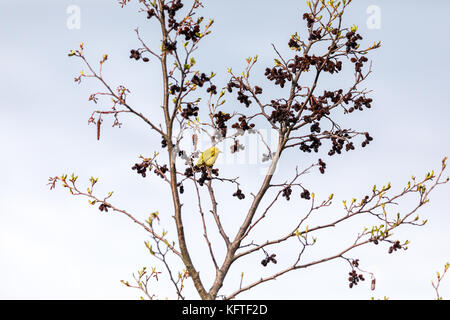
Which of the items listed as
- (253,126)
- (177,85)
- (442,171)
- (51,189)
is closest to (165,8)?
(177,85)

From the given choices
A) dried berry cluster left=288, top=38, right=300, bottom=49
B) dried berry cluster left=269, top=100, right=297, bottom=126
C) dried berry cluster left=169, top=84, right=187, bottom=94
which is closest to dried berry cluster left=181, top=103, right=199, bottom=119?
dried berry cluster left=169, top=84, right=187, bottom=94

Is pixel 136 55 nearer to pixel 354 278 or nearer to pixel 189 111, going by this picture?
pixel 189 111

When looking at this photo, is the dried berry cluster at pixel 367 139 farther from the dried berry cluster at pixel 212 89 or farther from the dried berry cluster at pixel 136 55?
the dried berry cluster at pixel 136 55

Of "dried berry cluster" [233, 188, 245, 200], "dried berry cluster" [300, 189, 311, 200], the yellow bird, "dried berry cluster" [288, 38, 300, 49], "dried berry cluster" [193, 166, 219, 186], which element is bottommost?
"dried berry cluster" [300, 189, 311, 200]

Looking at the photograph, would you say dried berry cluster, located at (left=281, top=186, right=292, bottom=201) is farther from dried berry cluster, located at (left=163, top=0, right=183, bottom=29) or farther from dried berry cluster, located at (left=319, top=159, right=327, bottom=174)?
dried berry cluster, located at (left=163, top=0, right=183, bottom=29)

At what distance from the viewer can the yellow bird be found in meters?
7.54

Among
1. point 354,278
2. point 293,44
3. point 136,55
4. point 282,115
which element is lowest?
point 354,278

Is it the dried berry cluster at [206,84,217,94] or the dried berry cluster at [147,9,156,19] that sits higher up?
the dried berry cluster at [147,9,156,19]

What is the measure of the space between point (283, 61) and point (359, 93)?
1.19 m

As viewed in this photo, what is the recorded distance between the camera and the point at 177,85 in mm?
7109

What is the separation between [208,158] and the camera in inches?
297

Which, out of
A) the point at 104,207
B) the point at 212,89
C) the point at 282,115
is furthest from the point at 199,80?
the point at 104,207

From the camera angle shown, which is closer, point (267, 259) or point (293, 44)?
point (267, 259)

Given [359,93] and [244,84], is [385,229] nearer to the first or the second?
[359,93]
